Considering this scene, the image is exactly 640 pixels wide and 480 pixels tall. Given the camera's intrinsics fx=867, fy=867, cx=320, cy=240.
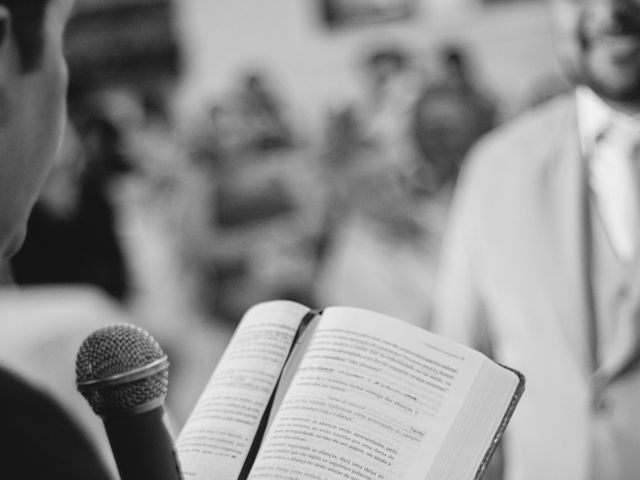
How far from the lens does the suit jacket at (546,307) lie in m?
1.56

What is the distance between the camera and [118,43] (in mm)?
4387

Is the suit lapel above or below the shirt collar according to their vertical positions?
below

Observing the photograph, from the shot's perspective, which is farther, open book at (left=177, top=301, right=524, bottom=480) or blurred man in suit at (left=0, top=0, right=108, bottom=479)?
open book at (left=177, top=301, right=524, bottom=480)

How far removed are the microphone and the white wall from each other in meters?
3.72

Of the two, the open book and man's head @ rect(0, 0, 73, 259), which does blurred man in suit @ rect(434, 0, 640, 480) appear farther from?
man's head @ rect(0, 0, 73, 259)

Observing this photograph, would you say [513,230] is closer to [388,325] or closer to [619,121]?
[619,121]

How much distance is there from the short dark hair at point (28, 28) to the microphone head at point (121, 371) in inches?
10.3

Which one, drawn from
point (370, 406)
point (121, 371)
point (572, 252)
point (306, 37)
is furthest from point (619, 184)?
point (306, 37)

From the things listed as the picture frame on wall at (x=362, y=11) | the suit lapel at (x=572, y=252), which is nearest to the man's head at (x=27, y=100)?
the suit lapel at (x=572, y=252)

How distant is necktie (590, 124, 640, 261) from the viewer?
5.29 ft

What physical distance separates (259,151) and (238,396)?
3516 millimetres

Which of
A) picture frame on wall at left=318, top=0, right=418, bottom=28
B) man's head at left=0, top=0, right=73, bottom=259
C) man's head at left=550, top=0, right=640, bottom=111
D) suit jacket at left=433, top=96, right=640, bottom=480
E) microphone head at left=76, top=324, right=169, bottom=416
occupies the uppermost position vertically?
man's head at left=0, top=0, right=73, bottom=259

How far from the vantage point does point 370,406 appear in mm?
929

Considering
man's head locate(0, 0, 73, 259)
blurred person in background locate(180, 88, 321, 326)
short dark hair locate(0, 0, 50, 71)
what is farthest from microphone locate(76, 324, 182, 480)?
blurred person in background locate(180, 88, 321, 326)
